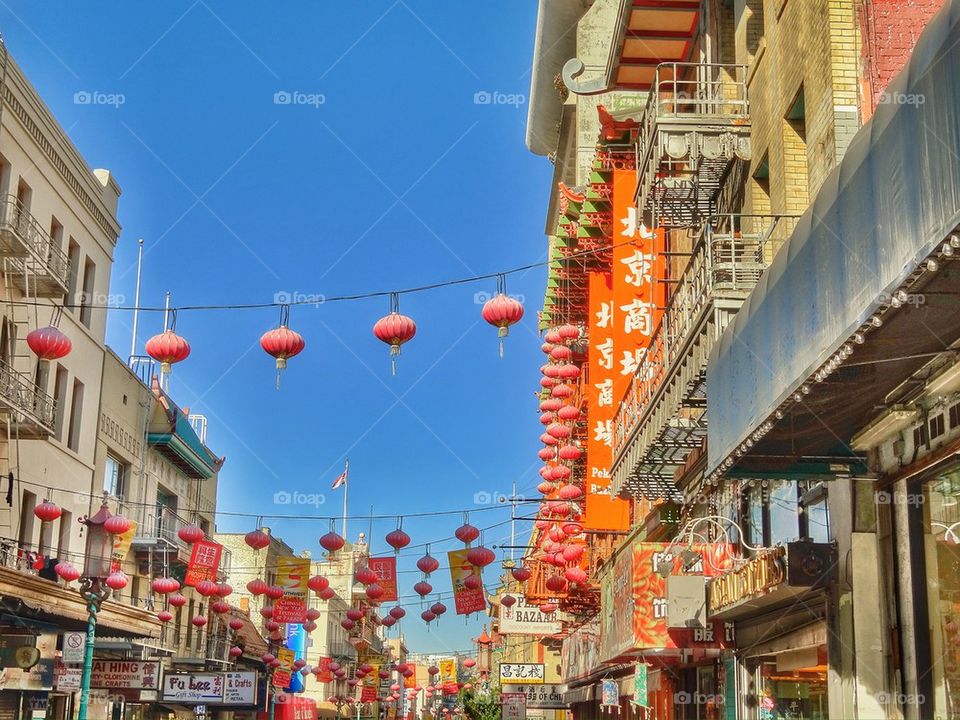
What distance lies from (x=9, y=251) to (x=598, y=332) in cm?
1295

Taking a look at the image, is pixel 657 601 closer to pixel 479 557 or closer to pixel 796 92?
pixel 796 92

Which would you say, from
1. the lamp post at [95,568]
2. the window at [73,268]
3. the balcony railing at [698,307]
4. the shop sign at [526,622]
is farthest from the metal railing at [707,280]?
the shop sign at [526,622]

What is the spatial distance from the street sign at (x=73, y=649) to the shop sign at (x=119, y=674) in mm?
405

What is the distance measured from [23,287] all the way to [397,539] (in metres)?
10.7

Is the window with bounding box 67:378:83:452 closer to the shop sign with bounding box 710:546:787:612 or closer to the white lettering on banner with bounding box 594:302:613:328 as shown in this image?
the white lettering on banner with bounding box 594:302:613:328

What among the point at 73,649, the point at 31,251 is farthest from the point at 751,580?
the point at 73,649

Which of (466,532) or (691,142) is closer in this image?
(691,142)

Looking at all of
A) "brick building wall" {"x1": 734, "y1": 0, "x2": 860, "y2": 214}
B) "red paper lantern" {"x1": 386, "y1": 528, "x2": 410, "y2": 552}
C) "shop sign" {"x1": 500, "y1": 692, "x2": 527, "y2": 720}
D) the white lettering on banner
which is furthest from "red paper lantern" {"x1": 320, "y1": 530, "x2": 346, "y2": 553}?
"shop sign" {"x1": 500, "y1": 692, "x2": 527, "y2": 720}

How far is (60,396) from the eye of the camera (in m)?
29.9

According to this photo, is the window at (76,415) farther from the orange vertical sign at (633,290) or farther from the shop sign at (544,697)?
the shop sign at (544,697)

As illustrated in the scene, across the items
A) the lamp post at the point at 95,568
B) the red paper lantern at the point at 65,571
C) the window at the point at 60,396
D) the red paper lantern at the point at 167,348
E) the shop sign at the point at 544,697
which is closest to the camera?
the red paper lantern at the point at 167,348

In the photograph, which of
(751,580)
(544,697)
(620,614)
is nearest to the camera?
(751,580)

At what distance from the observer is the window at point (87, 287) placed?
31.2 m

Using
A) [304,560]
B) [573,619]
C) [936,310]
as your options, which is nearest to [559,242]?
[304,560]
